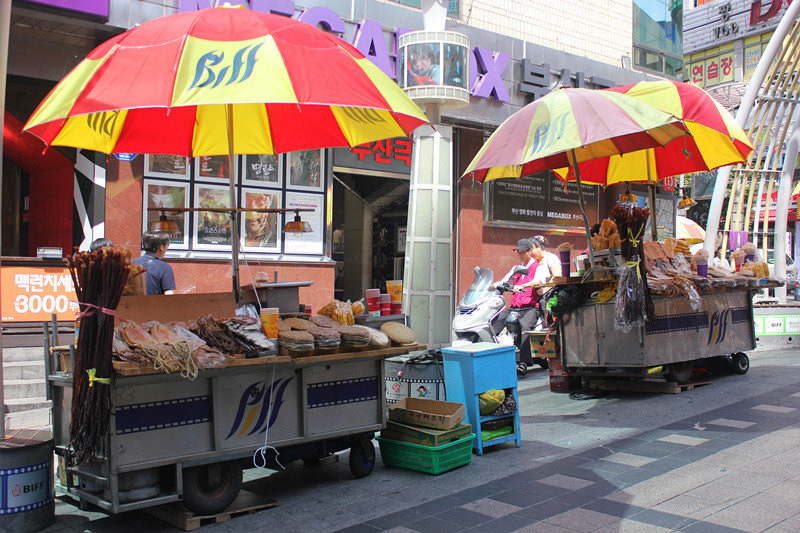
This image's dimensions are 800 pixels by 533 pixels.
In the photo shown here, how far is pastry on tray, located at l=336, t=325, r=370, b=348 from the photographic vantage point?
18.0 ft

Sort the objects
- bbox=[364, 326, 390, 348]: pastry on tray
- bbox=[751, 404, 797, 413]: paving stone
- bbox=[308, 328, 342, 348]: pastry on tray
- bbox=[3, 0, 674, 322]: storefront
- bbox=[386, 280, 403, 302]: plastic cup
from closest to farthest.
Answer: bbox=[308, 328, 342, 348]: pastry on tray < bbox=[364, 326, 390, 348]: pastry on tray < bbox=[386, 280, 403, 302]: plastic cup < bbox=[751, 404, 797, 413]: paving stone < bbox=[3, 0, 674, 322]: storefront

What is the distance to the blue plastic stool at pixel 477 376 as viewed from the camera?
629 centimetres

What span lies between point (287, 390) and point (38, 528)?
5.80 feet

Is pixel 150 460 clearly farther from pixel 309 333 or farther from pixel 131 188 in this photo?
pixel 131 188

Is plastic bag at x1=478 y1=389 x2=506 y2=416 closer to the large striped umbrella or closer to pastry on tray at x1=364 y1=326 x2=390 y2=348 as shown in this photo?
pastry on tray at x1=364 y1=326 x2=390 y2=348

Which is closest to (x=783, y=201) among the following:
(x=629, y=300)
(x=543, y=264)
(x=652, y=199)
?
(x=652, y=199)

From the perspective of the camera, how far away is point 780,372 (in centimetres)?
1048

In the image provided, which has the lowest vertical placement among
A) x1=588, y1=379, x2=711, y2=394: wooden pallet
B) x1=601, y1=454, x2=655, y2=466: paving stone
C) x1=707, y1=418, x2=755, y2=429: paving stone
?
x1=601, y1=454, x2=655, y2=466: paving stone

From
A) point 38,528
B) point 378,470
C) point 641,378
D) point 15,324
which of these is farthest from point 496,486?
point 15,324

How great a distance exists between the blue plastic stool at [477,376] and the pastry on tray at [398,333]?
2.02 ft

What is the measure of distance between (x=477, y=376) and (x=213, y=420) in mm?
2429

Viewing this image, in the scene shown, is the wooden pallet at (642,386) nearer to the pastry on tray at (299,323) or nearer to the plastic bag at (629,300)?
the plastic bag at (629,300)

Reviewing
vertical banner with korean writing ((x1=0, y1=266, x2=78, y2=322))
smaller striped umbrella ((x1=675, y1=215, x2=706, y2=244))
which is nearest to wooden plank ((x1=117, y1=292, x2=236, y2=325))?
vertical banner with korean writing ((x1=0, y1=266, x2=78, y2=322))

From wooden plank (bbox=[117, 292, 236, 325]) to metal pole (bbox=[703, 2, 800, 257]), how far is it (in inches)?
419
